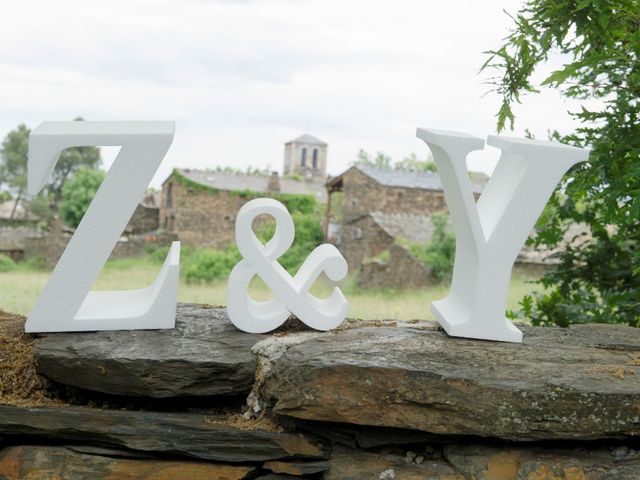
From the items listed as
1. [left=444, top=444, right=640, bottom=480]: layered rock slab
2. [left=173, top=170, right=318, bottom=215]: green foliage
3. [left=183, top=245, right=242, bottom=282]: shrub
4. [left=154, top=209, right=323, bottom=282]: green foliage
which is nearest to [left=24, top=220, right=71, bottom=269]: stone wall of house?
[left=154, top=209, right=323, bottom=282]: green foliage

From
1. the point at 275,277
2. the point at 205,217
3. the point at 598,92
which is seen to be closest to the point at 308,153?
the point at 205,217

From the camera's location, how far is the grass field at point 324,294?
1427 cm

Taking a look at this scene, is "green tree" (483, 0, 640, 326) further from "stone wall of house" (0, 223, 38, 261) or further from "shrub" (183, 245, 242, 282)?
"stone wall of house" (0, 223, 38, 261)

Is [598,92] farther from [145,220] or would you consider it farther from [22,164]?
[22,164]

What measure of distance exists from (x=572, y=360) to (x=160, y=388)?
2323 mm

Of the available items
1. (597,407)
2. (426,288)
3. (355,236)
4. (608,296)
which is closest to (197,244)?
(355,236)

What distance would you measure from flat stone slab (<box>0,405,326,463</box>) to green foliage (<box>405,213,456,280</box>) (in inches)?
684

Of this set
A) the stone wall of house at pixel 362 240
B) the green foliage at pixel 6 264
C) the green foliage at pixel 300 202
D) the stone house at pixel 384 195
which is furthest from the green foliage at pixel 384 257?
the green foliage at pixel 6 264

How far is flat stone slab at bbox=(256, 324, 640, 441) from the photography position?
12.7 feet

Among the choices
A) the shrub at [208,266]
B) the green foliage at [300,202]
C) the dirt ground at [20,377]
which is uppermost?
the green foliage at [300,202]

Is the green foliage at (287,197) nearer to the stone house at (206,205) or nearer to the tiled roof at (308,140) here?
the stone house at (206,205)

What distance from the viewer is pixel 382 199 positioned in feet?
97.7

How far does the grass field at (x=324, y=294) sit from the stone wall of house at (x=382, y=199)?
24.2 feet

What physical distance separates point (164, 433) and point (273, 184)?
1295 inches
